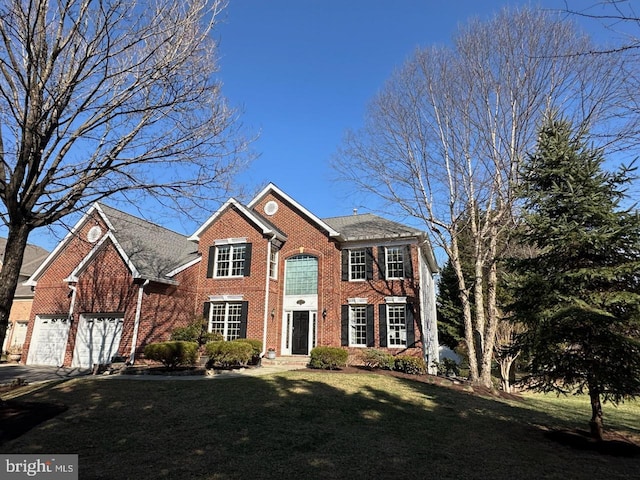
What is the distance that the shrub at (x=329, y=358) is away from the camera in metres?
14.5

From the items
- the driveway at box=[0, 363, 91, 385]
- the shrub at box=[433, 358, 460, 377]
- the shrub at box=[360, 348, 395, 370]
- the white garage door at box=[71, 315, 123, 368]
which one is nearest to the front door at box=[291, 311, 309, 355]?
the shrub at box=[360, 348, 395, 370]

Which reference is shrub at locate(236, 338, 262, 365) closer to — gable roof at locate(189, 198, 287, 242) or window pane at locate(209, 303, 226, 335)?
window pane at locate(209, 303, 226, 335)

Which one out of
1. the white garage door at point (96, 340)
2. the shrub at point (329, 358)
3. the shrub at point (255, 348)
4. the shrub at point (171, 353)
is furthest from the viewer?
the shrub at point (255, 348)

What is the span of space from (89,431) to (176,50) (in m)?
7.67

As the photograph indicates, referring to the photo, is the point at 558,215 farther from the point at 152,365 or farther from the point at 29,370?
the point at 29,370

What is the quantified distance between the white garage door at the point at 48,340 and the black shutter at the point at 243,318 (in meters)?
7.67

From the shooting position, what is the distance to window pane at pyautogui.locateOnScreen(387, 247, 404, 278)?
17625 mm

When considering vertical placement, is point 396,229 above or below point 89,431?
above

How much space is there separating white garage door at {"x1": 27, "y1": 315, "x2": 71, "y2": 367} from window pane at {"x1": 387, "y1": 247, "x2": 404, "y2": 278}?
15.1 meters

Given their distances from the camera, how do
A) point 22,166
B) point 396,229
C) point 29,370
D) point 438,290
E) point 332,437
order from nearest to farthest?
point 332,437 < point 22,166 < point 29,370 < point 396,229 < point 438,290

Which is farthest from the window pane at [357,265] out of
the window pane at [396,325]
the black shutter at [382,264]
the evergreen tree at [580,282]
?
the evergreen tree at [580,282]

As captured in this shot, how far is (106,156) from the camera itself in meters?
8.27

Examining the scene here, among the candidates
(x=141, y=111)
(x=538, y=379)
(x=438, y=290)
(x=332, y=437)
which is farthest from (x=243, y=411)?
(x=438, y=290)

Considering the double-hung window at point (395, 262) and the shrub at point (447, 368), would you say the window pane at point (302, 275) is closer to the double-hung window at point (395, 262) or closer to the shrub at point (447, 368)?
the double-hung window at point (395, 262)
